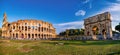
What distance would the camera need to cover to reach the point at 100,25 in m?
62.6

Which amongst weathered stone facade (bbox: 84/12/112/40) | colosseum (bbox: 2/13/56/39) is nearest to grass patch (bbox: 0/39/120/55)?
weathered stone facade (bbox: 84/12/112/40)

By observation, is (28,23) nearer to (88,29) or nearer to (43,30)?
(43,30)

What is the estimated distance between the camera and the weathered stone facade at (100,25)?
5744cm

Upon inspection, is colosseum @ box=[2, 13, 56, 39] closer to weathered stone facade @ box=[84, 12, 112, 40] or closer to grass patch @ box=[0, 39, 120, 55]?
weathered stone facade @ box=[84, 12, 112, 40]

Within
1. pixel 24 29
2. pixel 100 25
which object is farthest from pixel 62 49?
pixel 24 29

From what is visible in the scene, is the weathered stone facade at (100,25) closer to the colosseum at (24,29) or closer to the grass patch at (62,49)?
the colosseum at (24,29)

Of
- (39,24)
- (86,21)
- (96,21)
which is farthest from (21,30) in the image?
(96,21)

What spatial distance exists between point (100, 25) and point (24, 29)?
135 ft

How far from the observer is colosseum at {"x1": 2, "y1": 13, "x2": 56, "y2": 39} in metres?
73.7

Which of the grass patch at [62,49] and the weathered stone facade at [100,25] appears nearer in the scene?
the grass patch at [62,49]

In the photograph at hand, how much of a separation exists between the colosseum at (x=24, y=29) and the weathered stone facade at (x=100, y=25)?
27.1m

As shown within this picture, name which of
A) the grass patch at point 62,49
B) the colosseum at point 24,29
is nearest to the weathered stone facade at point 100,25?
the colosseum at point 24,29

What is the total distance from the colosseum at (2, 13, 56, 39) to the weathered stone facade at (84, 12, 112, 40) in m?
27.1

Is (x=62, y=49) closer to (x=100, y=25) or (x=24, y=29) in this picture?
(x=100, y=25)
